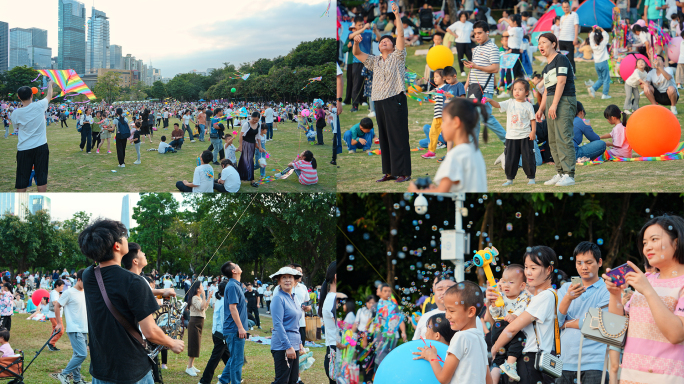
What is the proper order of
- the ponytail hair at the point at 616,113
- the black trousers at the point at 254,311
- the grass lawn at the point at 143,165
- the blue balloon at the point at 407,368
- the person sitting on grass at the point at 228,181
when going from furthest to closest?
the black trousers at the point at 254,311 → the grass lawn at the point at 143,165 → the person sitting on grass at the point at 228,181 → the ponytail hair at the point at 616,113 → the blue balloon at the point at 407,368

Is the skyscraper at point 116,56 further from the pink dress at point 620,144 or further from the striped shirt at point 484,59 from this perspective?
the pink dress at point 620,144

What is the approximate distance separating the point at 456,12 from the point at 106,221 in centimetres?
1556

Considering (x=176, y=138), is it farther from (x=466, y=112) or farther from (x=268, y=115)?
(x=466, y=112)

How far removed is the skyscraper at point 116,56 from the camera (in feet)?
34.8

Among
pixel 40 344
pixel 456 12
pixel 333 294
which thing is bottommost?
pixel 40 344

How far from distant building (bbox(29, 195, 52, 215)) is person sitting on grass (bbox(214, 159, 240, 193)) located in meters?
2.59

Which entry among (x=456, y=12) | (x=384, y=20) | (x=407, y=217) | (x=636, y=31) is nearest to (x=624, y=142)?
(x=407, y=217)

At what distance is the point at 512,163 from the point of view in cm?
626

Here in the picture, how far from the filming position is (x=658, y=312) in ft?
8.09

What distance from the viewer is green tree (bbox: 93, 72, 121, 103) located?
11070 mm

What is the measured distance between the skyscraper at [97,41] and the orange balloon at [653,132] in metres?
9.03

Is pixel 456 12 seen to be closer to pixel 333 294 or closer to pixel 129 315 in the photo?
pixel 333 294

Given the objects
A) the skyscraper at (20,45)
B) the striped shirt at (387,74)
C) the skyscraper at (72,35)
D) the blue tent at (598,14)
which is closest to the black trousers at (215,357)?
the striped shirt at (387,74)

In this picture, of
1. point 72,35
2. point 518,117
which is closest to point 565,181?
point 518,117
